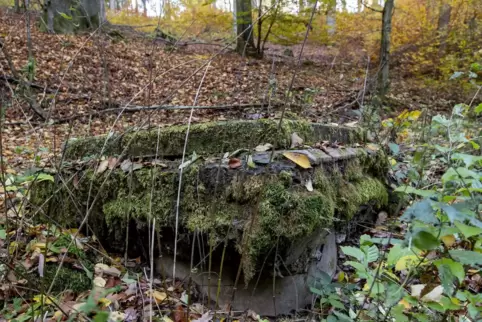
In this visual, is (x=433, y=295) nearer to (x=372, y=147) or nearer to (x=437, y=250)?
(x=437, y=250)

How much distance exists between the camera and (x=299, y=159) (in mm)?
1977

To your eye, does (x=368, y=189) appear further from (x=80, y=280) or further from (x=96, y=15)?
(x=96, y=15)

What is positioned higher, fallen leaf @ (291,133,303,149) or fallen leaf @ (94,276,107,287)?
fallen leaf @ (291,133,303,149)

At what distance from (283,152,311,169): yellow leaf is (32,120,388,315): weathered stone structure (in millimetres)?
30

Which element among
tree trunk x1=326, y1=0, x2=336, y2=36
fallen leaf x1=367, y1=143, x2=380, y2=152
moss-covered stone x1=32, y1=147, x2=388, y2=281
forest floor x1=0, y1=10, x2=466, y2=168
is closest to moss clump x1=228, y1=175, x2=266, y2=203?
moss-covered stone x1=32, y1=147, x2=388, y2=281

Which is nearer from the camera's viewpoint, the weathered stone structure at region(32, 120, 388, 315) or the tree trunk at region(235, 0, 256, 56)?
the weathered stone structure at region(32, 120, 388, 315)

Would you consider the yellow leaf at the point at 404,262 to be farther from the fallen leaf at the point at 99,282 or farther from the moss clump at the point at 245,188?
the fallen leaf at the point at 99,282

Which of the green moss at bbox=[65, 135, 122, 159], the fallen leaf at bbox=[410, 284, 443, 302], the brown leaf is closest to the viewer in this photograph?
the fallen leaf at bbox=[410, 284, 443, 302]

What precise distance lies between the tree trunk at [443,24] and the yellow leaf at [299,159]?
9.88 m

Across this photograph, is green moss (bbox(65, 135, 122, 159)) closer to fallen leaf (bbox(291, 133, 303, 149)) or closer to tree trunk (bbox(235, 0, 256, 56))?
fallen leaf (bbox(291, 133, 303, 149))

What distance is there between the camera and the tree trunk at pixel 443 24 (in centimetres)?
1002

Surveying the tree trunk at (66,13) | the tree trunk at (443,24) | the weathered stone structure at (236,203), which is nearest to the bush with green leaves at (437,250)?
the weathered stone structure at (236,203)

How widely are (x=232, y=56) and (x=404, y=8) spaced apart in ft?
20.9

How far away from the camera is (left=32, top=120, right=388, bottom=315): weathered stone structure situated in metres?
1.82
